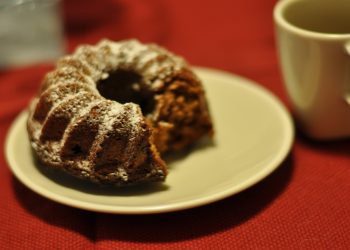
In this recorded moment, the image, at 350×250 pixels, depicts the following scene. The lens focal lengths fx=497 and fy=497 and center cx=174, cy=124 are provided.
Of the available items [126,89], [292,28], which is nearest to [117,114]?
[126,89]

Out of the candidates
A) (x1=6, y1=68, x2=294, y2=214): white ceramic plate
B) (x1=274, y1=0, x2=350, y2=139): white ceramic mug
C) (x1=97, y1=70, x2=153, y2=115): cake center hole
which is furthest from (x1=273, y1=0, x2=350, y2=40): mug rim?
(x1=97, y1=70, x2=153, y2=115): cake center hole

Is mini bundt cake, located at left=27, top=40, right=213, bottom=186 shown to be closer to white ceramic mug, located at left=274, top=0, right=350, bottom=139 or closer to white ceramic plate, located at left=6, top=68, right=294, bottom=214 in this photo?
white ceramic plate, located at left=6, top=68, right=294, bottom=214

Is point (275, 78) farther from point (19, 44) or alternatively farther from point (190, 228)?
point (19, 44)

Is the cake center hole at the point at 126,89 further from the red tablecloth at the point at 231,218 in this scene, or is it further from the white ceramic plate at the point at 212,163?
the red tablecloth at the point at 231,218

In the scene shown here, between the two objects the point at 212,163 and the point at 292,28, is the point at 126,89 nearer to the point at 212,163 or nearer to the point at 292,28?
the point at 212,163

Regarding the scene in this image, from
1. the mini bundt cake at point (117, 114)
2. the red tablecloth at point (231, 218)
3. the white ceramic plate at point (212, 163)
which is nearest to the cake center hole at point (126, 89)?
the mini bundt cake at point (117, 114)

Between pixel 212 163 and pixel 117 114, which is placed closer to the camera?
pixel 117 114

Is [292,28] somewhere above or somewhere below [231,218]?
above
